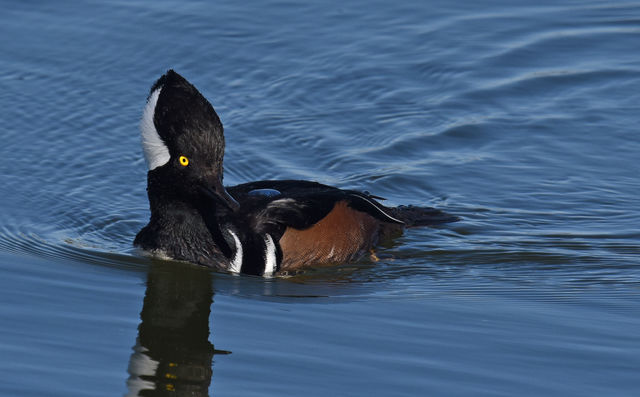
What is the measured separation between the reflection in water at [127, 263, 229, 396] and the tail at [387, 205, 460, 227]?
7.42 feet

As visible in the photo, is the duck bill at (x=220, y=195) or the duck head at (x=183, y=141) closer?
the duck head at (x=183, y=141)

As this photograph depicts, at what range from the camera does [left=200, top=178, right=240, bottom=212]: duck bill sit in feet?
29.6

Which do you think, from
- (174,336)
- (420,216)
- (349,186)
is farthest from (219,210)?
(349,186)

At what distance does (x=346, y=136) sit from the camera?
42.0 feet

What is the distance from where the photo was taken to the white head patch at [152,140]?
8867 millimetres

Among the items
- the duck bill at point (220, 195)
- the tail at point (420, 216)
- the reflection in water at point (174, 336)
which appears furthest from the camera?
the tail at point (420, 216)

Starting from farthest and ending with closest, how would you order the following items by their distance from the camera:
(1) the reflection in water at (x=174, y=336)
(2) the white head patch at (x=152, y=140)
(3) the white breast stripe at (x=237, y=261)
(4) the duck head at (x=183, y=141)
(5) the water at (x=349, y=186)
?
1. (3) the white breast stripe at (x=237, y=261)
2. (2) the white head patch at (x=152, y=140)
3. (4) the duck head at (x=183, y=141)
4. (5) the water at (x=349, y=186)
5. (1) the reflection in water at (x=174, y=336)

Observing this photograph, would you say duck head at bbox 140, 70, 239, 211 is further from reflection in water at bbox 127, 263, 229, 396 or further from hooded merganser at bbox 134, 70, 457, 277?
reflection in water at bbox 127, 263, 229, 396

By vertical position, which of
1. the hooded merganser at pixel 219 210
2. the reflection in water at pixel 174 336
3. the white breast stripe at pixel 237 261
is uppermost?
the hooded merganser at pixel 219 210

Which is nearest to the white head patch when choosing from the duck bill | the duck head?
the duck head

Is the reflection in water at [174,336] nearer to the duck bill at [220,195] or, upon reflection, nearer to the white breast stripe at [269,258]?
the white breast stripe at [269,258]

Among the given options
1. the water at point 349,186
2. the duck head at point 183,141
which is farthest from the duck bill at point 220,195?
the water at point 349,186

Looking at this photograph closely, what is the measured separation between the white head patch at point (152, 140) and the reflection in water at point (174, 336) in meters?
1.00

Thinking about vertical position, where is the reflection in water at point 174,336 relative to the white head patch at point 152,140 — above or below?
below
